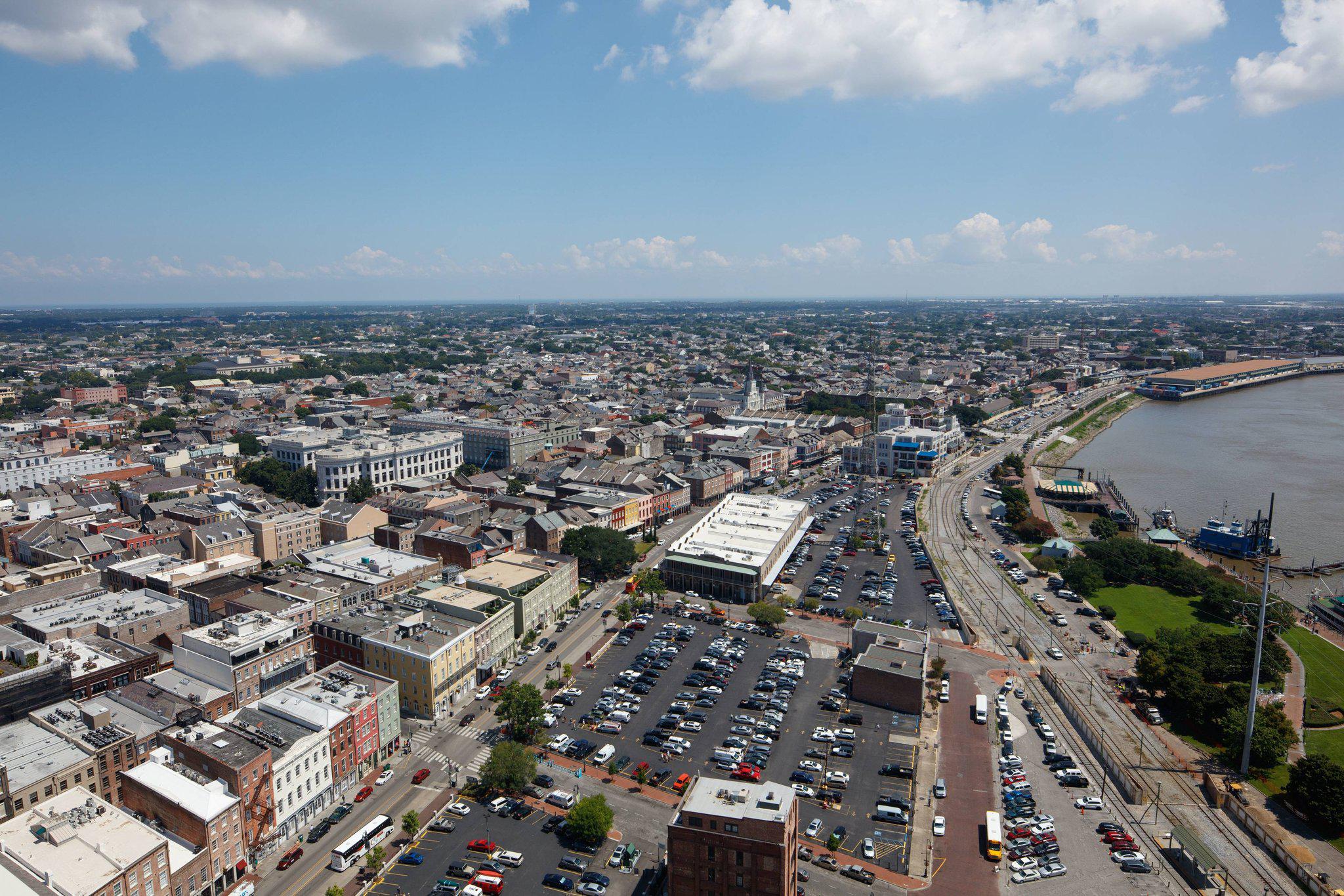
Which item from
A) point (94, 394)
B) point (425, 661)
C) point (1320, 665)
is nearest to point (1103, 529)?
point (1320, 665)

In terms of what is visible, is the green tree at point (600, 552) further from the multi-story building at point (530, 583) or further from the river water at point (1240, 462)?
the river water at point (1240, 462)

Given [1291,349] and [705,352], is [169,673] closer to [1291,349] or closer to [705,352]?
[705,352]

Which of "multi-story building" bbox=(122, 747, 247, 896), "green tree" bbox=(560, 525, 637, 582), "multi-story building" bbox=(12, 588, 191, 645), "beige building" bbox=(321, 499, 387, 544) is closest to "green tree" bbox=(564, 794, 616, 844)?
"multi-story building" bbox=(122, 747, 247, 896)

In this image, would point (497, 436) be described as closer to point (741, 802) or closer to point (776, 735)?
point (776, 735)

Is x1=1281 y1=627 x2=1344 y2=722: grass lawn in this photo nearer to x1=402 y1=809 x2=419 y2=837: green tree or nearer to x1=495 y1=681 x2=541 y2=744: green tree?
x1=495 y1=681 x2=541 y2=744: green tree

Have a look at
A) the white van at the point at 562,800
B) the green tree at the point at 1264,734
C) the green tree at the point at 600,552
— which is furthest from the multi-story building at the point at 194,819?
the green tree at the point at 1264,734

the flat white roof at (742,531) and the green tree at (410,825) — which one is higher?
the flat white roof at (742,531)
